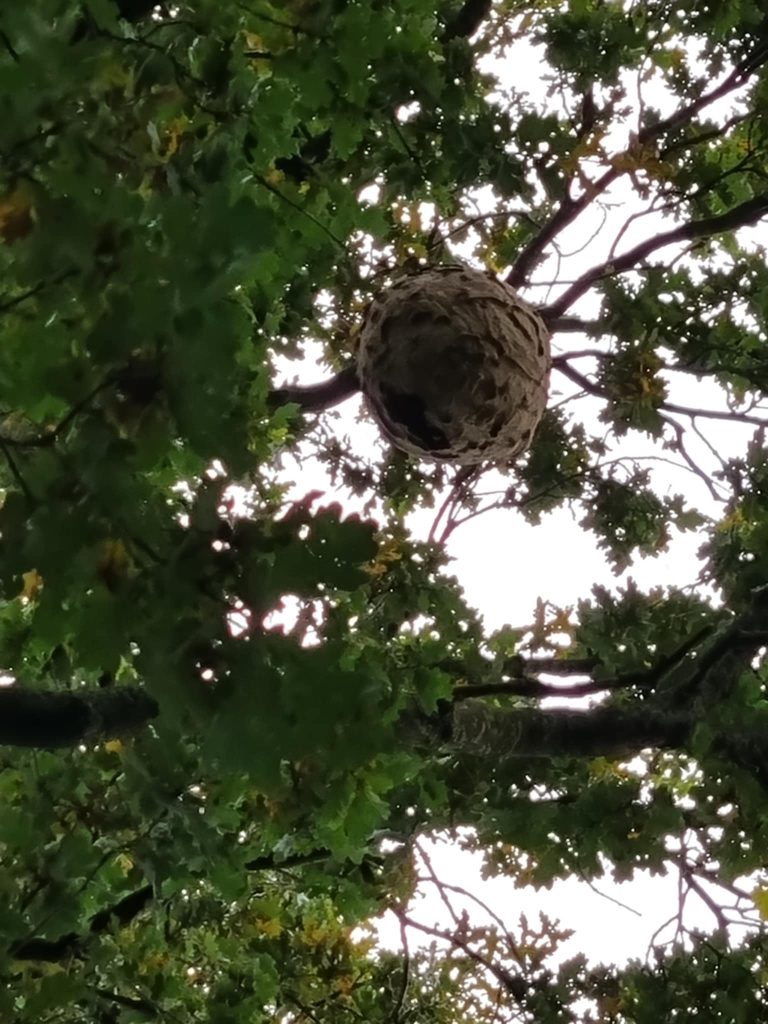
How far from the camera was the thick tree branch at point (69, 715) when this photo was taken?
1.44m

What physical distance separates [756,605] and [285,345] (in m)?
1.21

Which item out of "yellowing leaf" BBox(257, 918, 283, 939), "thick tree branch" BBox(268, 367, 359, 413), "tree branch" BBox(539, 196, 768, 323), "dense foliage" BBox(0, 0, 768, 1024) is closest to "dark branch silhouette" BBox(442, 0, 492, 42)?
"dense foliage" BBox(0, 0, 768, 1024)

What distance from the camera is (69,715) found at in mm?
1527

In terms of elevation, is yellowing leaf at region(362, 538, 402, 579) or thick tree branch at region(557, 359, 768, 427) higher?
thick tree branch at region(557, 359, 768, 427)

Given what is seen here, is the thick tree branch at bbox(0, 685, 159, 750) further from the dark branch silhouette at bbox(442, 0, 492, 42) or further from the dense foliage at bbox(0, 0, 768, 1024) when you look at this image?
the dark branch silhouette at bbox(442, 0, 492, 42)

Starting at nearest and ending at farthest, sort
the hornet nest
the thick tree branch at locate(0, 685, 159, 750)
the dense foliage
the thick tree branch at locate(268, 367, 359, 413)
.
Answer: the dense foliage, the thick tree branch at locate(0, 685, 159, 750), the hornet nest, the thick tree branch at locate(268, 367, 359, 413)

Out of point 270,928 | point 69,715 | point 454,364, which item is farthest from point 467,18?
point 270,928

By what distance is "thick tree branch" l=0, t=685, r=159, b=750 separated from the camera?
144 centimetres

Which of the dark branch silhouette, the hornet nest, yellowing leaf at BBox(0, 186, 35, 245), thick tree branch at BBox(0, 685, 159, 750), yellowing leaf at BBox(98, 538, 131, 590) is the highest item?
the dark branch silhouette

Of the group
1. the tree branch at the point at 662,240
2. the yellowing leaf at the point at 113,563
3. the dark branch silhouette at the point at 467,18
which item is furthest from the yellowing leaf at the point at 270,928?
the dark branch silhouette at the point at 467,18

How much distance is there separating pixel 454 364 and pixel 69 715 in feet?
2.95

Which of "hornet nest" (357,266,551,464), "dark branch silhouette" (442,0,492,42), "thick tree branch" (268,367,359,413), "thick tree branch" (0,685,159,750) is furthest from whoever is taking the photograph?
"thick tree branch" (268,367,359,413)

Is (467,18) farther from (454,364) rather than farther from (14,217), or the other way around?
(14,217)

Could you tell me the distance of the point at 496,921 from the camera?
2760 millimetres
